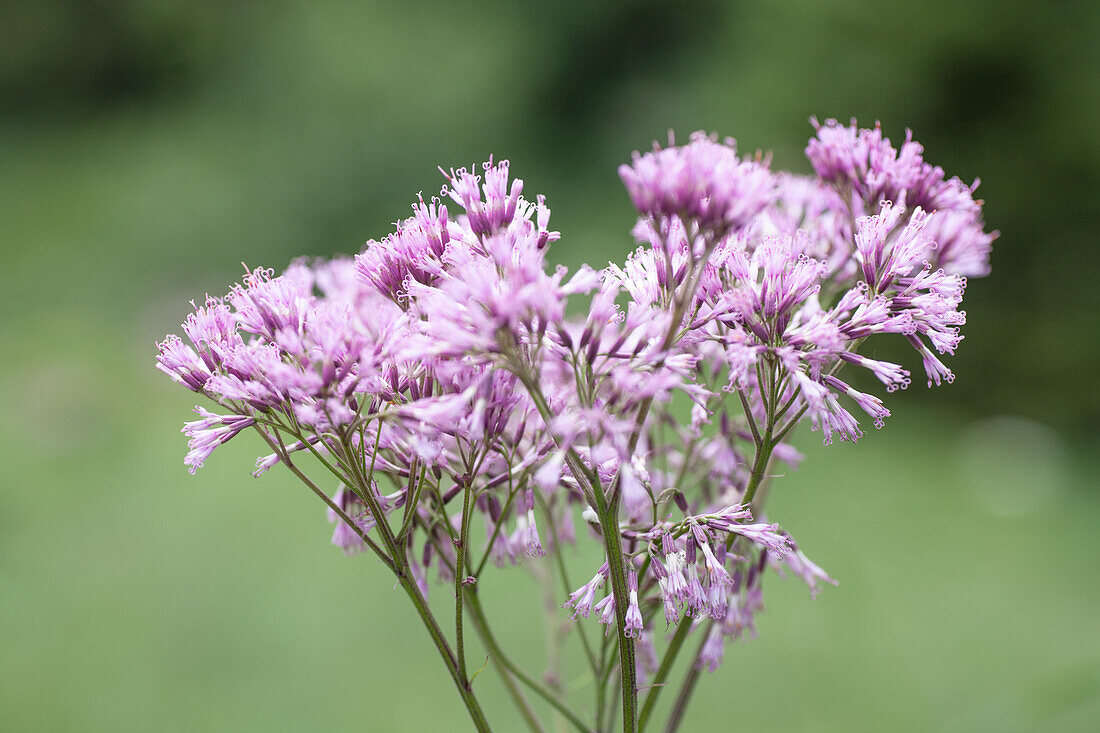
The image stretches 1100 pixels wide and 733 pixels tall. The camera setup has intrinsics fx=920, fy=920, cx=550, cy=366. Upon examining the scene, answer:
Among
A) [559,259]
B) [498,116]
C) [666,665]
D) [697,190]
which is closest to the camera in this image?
[697,190]

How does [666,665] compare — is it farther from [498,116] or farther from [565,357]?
[498,116]

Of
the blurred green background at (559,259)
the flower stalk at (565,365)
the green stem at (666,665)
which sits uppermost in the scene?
the blurred green background at (559,259)

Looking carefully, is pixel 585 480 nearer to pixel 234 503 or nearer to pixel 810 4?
pixel 234 503

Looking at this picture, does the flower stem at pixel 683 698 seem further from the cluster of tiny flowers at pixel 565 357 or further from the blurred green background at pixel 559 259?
the blurred green background at pixel 559 259

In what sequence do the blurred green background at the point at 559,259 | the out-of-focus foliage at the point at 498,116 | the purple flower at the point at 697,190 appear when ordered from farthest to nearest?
the out-of-focus foliage at the point at 498,116
the blurred green background at the point at 559,259
the purple flower at the point at 697,190

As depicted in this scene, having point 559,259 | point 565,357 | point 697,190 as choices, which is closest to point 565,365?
point 565,357

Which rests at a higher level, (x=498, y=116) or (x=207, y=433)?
(x=498, y=116)

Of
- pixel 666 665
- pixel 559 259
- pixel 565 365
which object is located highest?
pixel 559 259

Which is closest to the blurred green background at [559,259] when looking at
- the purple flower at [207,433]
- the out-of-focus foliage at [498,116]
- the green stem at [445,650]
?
the out-of-focus foliage at [498,116]
